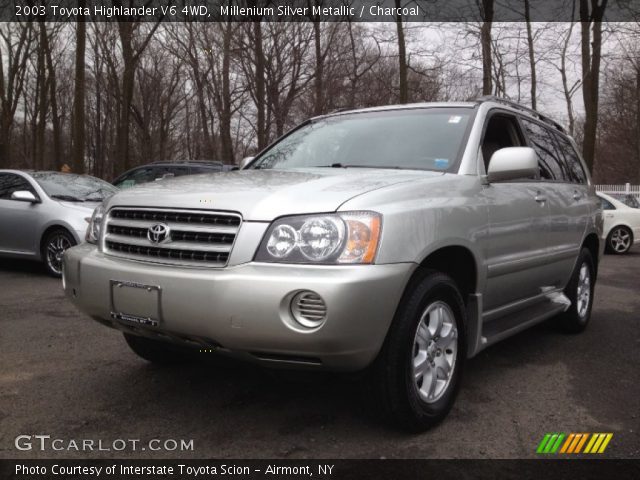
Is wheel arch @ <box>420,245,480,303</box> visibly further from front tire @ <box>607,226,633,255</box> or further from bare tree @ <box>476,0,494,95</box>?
bare tree @ <box>476,0,494,95</box>

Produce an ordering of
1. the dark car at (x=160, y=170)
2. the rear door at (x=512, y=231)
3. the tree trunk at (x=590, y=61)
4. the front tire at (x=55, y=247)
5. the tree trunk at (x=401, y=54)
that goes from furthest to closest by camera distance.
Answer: the tree trunk at (x=401, y=54) → the tree trunk at (x=590, y=61) → the dark car at (x=160, y=170) → the front tire at (x=55, y=247) → the rear door at (x=512, y=231)

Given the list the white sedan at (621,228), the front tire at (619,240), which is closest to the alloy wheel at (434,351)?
the white sedan at (621,228)

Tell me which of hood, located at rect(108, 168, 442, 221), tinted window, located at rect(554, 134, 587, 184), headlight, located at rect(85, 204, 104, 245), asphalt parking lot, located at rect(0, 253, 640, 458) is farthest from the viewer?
tinted window, located at rect(554, 134, 587, 184)

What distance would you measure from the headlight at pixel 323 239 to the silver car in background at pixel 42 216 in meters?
5.87

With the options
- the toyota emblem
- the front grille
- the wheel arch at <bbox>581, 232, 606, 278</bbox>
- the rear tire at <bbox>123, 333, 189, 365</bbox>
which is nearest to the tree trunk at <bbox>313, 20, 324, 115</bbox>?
the wheel arch at <bbox>581, 232, 606, 278</bbox>

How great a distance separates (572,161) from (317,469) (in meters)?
4.10

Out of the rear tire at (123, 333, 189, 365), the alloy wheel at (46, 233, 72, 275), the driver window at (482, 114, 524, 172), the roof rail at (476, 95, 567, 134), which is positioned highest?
the roof rail at (476, 95, 567, 134)

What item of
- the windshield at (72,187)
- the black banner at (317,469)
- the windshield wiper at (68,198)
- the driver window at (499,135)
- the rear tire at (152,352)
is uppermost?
the driver window at (499,135)

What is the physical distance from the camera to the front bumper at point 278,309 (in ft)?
8.43

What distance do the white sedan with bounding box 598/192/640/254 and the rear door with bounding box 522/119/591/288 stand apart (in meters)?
8.75

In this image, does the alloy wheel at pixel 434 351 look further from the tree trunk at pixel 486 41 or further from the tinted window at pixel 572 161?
the tree trunk at pixel 486 41

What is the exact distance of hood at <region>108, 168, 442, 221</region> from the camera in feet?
9.12

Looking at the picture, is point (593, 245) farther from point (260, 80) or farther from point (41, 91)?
point (41, 91)

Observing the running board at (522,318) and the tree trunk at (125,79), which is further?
the tree trunk at (125,79)
